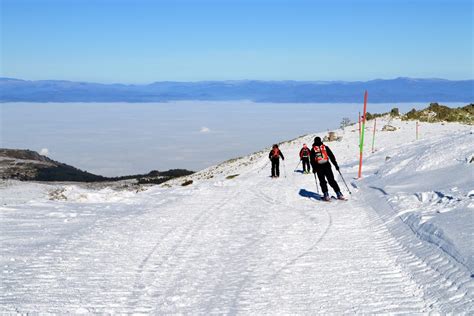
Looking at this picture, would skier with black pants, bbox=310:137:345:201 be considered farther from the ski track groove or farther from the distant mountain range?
the distant mountain range

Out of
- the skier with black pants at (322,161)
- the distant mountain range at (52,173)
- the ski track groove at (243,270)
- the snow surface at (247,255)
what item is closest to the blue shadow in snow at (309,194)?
the skier with black pants at (322,161)

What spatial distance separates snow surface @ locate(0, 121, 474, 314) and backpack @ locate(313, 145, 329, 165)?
123cm

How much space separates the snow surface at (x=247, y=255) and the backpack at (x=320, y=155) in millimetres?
1228

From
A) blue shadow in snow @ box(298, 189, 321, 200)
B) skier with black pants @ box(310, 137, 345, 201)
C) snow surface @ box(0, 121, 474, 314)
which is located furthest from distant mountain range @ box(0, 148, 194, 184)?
snow surface @ box(0, 121, 474, 314)

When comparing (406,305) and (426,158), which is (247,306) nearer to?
(406,305)

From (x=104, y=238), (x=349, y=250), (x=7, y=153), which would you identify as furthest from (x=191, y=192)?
(x=7, y=153)

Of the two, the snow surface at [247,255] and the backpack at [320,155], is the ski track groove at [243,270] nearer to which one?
the snow surface at [247,255]

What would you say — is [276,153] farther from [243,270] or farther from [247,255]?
[243,270]

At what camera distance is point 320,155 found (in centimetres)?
1614

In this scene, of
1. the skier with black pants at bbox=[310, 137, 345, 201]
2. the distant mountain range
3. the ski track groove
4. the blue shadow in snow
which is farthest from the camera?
the distant mountain range

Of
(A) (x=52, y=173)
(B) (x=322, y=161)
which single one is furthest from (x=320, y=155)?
(A) (x=52, y=173)

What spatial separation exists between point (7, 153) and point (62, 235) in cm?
12919

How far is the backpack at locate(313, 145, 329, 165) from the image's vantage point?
16062 millimetres

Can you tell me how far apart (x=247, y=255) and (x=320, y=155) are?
7912 mm
